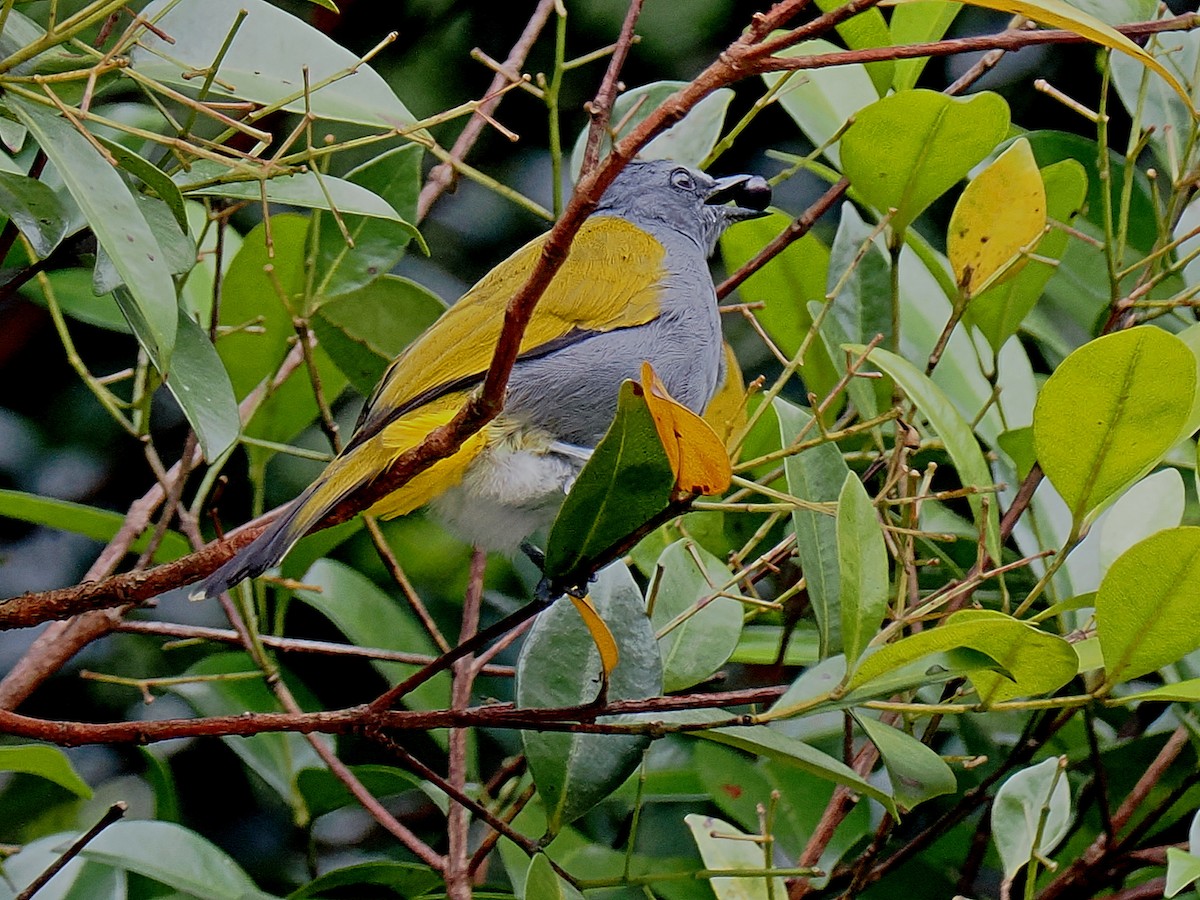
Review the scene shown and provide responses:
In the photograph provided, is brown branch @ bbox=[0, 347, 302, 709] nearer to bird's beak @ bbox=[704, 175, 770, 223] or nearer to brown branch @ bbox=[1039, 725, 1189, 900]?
bird's beak @ bbox=[704, 175, 770, 223]

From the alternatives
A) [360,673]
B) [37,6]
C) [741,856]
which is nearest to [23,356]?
[37,6]

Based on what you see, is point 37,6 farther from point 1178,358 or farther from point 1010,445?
point 1178,358

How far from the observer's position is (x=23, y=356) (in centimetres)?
272

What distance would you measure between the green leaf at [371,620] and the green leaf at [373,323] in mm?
312

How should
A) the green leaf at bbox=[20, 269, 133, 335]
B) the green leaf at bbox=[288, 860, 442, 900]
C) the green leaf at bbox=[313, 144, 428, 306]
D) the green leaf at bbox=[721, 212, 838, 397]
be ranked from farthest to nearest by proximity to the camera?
the green leaf at bbox=[20, 269, 133, 335] < the green leaf at bbox=[721, 212, 838, 397] < the green leaf at bbox=[313, 144, 428, 306] < the green leaf at bbox=[288, 860, 442, 900]

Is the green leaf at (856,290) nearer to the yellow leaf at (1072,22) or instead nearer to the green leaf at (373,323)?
the green leaf at (373,323)

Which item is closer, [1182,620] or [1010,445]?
[1182,620]

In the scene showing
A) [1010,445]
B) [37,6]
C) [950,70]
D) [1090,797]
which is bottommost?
[1090,797]

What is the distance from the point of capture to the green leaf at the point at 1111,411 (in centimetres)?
121

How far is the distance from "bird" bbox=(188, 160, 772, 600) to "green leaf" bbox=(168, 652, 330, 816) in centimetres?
46

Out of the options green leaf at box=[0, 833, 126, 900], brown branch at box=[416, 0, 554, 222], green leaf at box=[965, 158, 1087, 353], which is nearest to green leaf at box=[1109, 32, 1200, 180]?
green leaf at box=[965, 158, 1087, 353]

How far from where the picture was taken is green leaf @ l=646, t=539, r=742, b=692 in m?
1.51

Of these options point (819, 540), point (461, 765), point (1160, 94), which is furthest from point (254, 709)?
point (1160, 94)

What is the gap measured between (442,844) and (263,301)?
994mm
